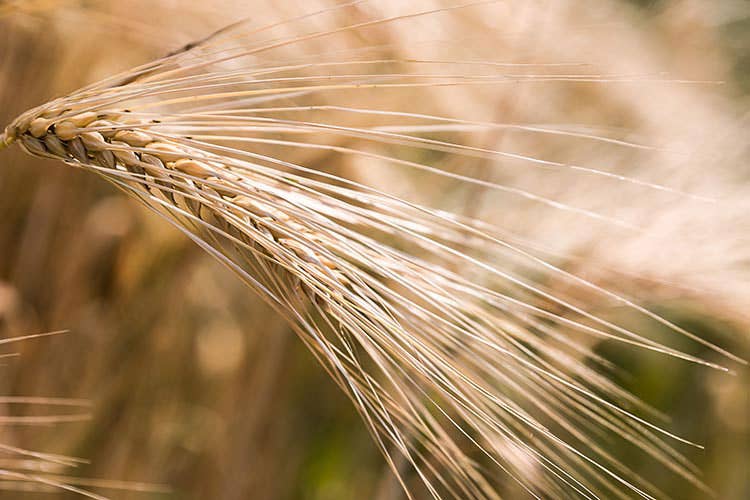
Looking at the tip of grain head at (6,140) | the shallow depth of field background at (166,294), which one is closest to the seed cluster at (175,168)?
the tip of grain head at (6,140)

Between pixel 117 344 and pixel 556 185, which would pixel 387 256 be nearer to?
pixel 556 185

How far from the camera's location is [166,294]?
0.91 meters

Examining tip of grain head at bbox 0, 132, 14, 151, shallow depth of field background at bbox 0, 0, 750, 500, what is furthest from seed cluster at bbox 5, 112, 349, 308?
shallow depth of field background at bbox 0, 0, 750, 500

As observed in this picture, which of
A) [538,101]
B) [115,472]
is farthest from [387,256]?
[115,472]

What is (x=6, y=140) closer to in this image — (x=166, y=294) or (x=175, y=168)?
(x=175, y=168)

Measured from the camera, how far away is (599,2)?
2.65 ft

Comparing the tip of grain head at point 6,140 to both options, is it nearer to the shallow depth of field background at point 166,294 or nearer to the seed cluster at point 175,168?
the seed cluster at point 175,168

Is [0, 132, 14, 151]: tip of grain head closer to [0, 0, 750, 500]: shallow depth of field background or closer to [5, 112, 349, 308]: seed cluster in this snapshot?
[5, 112, 349, 308]: seed cluster

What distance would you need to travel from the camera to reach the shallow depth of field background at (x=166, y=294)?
701 mm

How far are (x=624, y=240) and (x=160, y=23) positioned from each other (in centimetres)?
44

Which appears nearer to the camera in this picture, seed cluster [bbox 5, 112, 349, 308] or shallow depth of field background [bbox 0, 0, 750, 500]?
seed cluster [bbox 5, 112, 349, 308]

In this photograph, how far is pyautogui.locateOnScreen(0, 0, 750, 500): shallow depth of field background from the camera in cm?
70

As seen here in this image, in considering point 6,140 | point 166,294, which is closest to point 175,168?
point 6,140

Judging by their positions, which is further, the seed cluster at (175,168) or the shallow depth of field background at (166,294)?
the shallow depth of field background at (166,294)
